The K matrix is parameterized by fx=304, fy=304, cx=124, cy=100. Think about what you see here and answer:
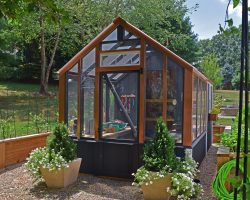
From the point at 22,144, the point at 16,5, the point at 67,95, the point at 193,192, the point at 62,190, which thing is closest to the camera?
the point at 16,5

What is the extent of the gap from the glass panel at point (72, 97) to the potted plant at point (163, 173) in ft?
6.33

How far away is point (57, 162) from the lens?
199 inches

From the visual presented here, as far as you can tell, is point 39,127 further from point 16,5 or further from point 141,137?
point 16,5

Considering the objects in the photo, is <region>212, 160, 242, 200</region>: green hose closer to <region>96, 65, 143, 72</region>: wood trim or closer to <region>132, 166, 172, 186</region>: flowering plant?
<region>132, 166, 172, 186</region>: flowering plant

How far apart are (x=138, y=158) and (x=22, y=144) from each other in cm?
298

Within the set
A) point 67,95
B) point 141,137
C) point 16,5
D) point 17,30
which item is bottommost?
point 141,137

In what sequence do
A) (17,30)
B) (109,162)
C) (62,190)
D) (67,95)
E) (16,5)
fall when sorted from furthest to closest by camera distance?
1. (17,30)
2. (67,95)
3. (109,162)
4. (62,190)
5. (16,5)

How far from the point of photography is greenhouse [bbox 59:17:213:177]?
5410 millimetres

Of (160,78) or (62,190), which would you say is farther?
(160,78)

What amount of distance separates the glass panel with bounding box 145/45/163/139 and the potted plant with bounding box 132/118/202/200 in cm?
64

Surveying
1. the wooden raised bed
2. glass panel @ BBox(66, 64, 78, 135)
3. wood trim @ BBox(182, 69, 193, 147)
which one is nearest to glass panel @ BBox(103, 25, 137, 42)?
glass panel @ BBox(66, 64, 78, 135)

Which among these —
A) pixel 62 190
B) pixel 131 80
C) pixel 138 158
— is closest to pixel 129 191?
pixel 138 158

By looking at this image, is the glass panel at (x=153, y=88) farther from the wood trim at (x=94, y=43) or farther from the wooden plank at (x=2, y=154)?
the wooden plank at (x=2, y=154)

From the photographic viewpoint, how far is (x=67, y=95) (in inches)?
245
